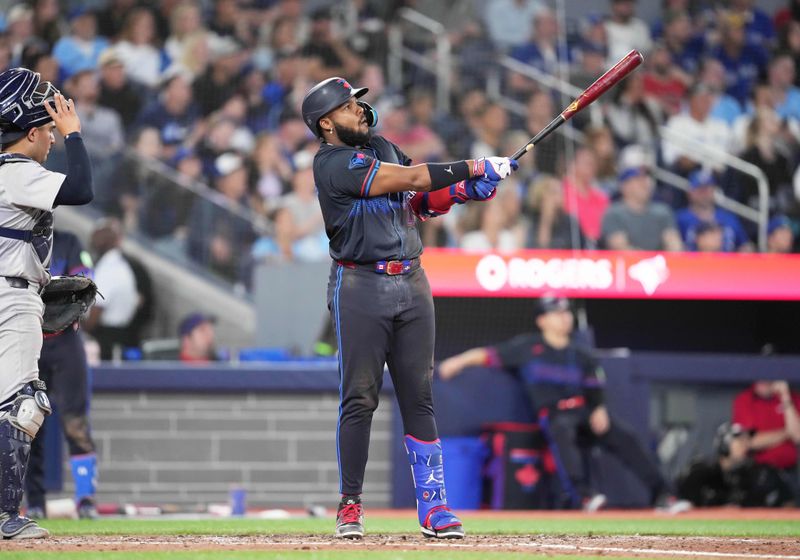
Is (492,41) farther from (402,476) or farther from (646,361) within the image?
(402,476)

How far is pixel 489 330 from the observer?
1169 centimetres

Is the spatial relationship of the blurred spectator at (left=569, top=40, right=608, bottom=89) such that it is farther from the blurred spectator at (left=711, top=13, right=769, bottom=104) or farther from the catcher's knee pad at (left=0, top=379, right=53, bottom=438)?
the catcher's knee pad at (left=0, top=379, right=53, bottom=438)

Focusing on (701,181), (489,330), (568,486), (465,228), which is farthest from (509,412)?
(701,181)

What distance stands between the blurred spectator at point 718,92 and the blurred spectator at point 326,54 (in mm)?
4237

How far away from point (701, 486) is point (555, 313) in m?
1.97

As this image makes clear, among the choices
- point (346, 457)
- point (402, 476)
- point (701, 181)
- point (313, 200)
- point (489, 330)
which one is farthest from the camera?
point (701, 181)

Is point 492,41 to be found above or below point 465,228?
above

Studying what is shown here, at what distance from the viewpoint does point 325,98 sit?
5500mm

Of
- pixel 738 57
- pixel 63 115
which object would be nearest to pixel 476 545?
pixel 63 115

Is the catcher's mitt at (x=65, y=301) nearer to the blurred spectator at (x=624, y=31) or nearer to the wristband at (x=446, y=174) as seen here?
the wristband at (x=446, y=174)

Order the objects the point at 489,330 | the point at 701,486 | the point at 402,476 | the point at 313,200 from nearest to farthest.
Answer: the point at 402,476 → the point at 701,486 → the point at 489,330 → the point at 313,200

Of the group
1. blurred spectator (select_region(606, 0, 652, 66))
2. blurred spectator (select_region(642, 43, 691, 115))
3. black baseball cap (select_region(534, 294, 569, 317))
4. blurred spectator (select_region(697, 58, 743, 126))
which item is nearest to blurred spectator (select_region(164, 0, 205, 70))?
blurred spectator (select_region(606, 0, 652, 66))

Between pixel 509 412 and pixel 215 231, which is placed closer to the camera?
pixel 509 412

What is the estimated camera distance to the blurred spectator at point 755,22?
15.3 m
